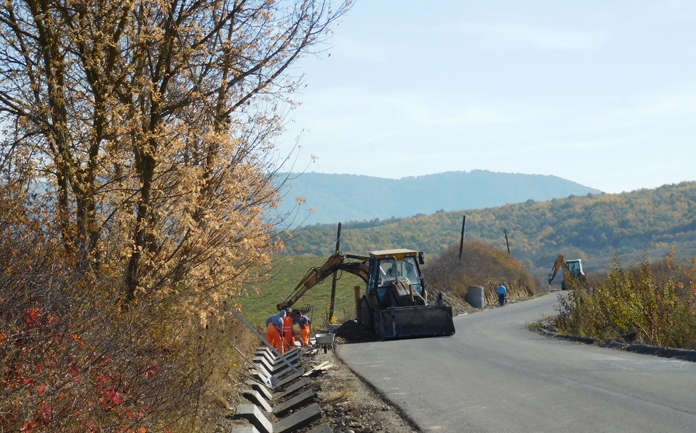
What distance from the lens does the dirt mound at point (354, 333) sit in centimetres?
2778

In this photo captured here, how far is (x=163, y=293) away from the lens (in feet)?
40.3

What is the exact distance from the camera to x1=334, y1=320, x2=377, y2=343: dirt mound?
27781 mm

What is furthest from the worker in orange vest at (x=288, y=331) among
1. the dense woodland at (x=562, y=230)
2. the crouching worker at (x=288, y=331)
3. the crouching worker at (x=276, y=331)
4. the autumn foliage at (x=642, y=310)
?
the dense woodland at (x=562, y=230)

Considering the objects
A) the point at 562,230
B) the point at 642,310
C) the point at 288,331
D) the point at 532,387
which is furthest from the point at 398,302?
the point at 562,230

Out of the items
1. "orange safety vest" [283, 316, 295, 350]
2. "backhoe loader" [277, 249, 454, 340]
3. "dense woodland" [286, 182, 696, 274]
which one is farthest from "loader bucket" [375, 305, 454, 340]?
"dense woodland" [286, 182, 696, 274]

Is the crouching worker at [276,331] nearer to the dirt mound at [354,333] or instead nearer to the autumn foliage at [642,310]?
the dirt mound at [354,333]

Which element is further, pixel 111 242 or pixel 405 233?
pixel 405 233

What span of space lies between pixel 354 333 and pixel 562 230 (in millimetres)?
138195

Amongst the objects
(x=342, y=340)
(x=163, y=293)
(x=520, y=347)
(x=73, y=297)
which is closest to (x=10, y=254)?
(x=73, y=297)

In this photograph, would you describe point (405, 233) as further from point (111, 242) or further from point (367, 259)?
point (111, 242)

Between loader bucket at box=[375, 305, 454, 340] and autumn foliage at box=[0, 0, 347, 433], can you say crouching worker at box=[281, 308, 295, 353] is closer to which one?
loader bucket at box=[375, 305, 454, 340]

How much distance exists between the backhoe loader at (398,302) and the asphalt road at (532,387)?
13.9 ft

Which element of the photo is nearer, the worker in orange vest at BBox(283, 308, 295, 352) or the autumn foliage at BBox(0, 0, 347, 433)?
the autumn foliage at BBox(0, 0, 347, 433)

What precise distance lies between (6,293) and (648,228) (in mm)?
145478
